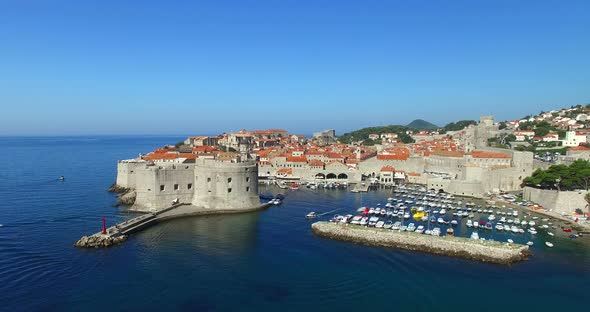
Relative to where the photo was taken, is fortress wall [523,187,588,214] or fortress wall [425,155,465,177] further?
fortress wall [425,155,465,177]

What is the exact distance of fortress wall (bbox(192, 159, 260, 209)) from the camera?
23.5 metres

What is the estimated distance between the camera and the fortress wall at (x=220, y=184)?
77.3 feet

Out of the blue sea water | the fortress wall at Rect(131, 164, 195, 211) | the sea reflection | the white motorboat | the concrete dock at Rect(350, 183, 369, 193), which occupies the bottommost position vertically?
the blue sea water

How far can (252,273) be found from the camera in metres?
15.0

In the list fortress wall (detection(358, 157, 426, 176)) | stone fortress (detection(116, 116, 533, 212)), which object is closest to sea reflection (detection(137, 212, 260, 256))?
stone fortress (detection(116, 116, 533, 212))

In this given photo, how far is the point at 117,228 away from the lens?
61.3 ft

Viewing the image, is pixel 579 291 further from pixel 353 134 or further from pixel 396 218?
pixel 353 134

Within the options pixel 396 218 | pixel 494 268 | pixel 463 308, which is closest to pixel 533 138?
pixel 396 218

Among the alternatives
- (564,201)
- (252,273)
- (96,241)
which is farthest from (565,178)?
(96,241)

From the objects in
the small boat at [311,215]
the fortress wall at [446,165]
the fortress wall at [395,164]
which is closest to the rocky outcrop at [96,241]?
the small boat at [311,215]

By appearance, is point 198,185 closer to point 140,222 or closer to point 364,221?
point 140,222

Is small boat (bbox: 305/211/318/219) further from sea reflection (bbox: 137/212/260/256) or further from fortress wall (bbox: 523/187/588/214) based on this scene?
fortress wall (bbox: 523/187/588/214)

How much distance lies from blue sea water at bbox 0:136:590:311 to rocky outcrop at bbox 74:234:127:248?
40cm

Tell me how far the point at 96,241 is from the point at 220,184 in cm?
786
